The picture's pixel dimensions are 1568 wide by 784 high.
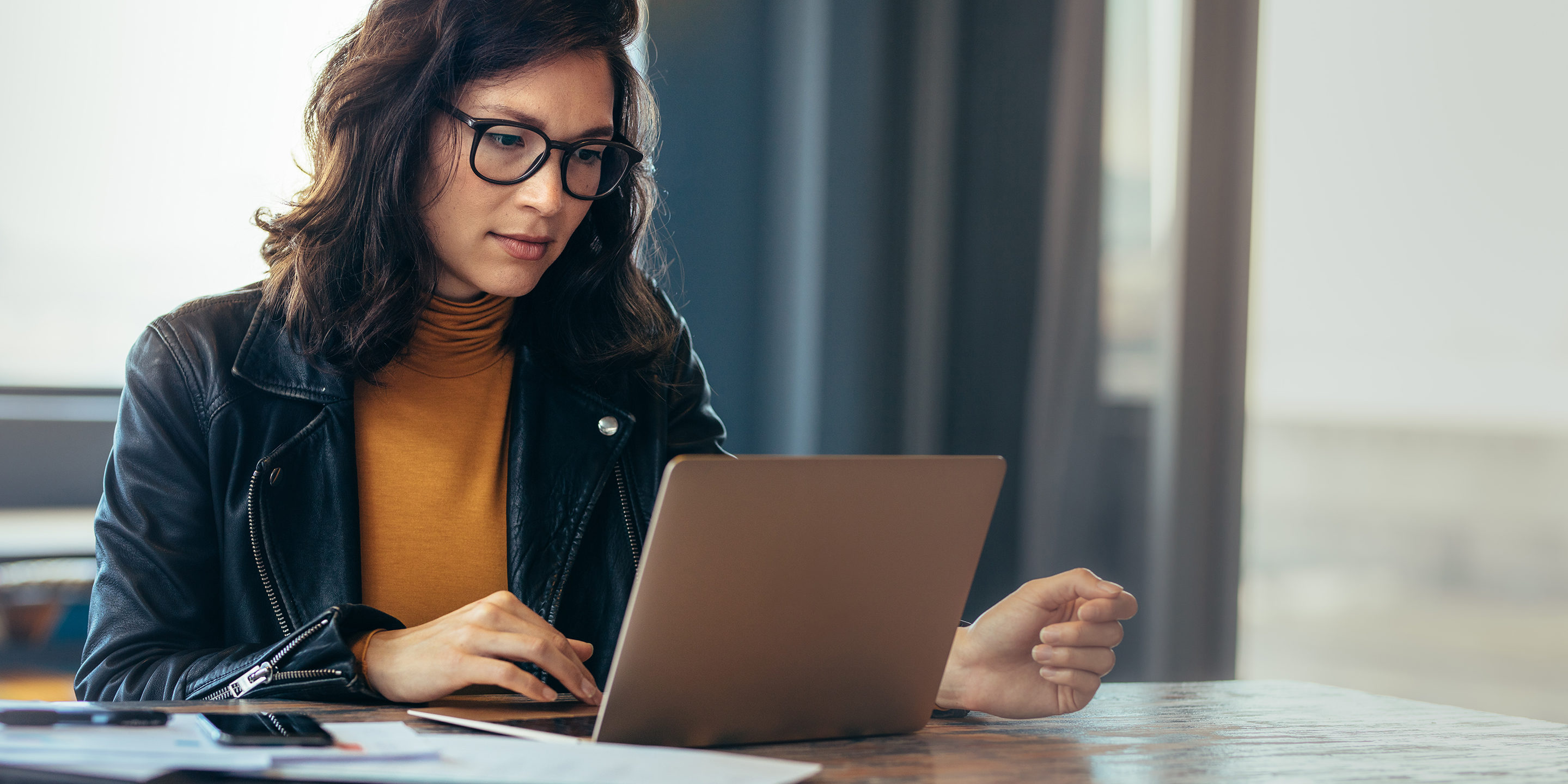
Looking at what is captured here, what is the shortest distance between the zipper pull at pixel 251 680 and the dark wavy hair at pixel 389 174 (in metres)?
0.42

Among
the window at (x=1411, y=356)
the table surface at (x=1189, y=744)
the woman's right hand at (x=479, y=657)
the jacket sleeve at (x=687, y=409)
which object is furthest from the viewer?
the window at (x=1411, y=356)

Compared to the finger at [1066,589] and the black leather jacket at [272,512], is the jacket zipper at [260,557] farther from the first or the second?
the finger at [1066,589]

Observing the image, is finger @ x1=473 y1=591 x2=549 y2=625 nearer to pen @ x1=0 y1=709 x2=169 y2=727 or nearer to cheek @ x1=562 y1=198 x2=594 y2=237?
pen @ x1=0 y1=709 x2=169 y2=727

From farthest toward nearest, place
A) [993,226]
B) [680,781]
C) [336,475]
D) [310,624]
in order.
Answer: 1. [993,226]
2. [336,475]
3. [310,624]
4. [680,781]

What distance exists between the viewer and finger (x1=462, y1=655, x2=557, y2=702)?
0.89m

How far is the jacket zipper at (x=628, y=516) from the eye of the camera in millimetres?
1447

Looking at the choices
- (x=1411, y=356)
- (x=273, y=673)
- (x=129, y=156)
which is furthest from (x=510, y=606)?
(x=1411, y=356)

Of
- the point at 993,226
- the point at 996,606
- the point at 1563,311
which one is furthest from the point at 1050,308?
the point at 996,606

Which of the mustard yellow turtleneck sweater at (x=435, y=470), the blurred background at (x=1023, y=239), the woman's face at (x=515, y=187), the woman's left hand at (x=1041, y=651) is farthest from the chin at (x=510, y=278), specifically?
the blurred background at (x=1023, y=239)

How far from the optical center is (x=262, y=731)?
706mm

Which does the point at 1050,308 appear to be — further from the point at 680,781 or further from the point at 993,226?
the point at 680,781

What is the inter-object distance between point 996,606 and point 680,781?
48cm

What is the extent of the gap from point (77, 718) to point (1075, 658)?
0.73m

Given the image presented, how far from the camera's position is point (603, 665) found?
1.43 metres
